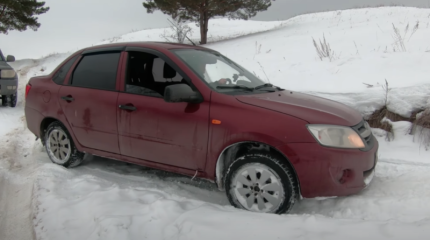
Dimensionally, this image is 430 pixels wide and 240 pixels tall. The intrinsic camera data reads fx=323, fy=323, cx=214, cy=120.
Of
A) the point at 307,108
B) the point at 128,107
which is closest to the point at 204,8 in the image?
the point at 128,107

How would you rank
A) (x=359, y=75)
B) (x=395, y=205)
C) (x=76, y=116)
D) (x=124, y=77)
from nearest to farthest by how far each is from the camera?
(x=395, y=205) → (x=124, y=77) → (x=76, y=116) → (x=359, y=75)

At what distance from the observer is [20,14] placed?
19594 millimetres

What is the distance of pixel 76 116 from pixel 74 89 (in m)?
0.36

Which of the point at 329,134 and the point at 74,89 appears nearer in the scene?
the point at 329,134

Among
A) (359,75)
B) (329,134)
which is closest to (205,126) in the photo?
(329,134)

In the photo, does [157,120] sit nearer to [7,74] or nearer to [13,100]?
[7,74]

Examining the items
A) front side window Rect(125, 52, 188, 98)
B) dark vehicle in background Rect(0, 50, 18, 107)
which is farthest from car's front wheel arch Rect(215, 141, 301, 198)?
dark vehicle in background Rect(0, 50, 18, 107)

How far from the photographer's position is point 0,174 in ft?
13.4

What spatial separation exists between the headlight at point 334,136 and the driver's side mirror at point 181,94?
1.12m

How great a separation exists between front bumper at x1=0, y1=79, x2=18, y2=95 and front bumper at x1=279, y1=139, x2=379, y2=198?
775 centimetres

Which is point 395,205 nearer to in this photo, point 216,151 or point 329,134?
point 329,134

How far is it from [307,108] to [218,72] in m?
1.14

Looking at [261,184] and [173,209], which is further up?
[261,184]

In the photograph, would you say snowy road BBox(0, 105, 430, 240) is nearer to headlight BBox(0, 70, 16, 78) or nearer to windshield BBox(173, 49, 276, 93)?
windshield BBox(173, 49, 276, 93)
